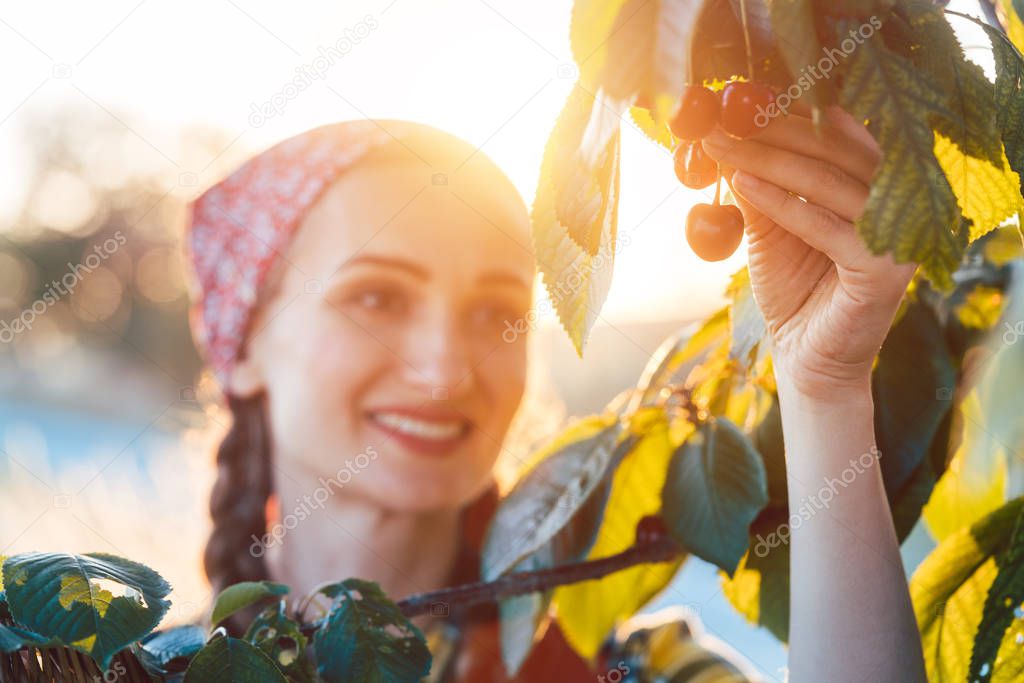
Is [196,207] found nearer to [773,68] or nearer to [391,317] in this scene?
[391,317]

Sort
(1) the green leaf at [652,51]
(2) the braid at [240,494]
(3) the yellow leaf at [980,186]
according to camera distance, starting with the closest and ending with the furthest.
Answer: (1) the green leaf at [652,51] → (3) the yellow leaf at [980,186] → (2) the braid at [240,494]

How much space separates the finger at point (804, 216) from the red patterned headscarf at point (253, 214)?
88 cm

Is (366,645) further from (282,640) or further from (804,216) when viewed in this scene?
(804,216)

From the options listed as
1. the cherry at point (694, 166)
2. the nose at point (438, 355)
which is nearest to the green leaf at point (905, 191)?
the cherry at point (694, 166)

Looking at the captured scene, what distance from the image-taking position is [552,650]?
1.20 meters

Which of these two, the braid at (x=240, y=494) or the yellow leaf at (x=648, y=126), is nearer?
the yellow leaf at (x=648, y=126)

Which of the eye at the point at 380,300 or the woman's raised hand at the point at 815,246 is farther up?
→ the eye at the point at 380,300

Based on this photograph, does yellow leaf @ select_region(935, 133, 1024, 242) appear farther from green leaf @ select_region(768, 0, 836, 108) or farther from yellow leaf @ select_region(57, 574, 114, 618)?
yellow leaf @ select_region(57, 574, 114, 618)

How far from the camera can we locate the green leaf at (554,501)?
0.62 meters

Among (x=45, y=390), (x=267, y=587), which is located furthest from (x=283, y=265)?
(x=45, y=390)

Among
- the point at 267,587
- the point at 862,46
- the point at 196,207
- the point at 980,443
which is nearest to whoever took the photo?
the point at 862,46

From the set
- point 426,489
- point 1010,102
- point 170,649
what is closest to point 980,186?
point 1010,102

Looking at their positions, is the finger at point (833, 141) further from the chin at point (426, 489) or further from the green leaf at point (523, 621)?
the chin at point (426, 489)

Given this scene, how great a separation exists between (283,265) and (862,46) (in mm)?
1035
